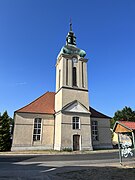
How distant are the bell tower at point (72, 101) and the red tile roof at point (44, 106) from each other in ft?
5.16

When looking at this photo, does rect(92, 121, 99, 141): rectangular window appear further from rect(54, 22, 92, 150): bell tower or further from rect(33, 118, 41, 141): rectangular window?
rect(33, 118, 41, 141): rectangular window

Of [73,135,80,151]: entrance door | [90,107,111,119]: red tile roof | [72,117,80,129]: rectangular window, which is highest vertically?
[90,107,111,119]: red tile roof

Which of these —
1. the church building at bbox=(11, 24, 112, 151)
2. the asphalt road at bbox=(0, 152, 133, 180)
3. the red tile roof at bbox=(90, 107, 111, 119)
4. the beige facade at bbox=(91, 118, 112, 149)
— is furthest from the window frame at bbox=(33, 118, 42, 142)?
the asphalt road at bbox=(0, 152, 133, 180)

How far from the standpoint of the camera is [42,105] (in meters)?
24.7

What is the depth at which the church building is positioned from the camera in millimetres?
21219

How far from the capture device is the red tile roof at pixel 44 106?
2312 centimetres

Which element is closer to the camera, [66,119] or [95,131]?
[66,119]

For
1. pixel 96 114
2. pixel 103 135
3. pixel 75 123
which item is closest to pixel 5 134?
pixel 75 123

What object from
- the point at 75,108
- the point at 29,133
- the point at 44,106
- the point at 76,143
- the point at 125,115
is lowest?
the point at 76,143

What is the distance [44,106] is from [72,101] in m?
5.00

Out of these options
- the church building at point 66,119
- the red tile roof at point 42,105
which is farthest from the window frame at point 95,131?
the red tile roof at point 42,105

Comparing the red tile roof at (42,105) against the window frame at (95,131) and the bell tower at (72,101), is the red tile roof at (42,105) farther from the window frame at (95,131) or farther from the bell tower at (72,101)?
the window frame at (95,131)

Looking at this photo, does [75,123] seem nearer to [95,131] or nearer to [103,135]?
[95,131]

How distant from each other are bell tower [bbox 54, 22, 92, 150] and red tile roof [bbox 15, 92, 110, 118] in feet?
5.16
